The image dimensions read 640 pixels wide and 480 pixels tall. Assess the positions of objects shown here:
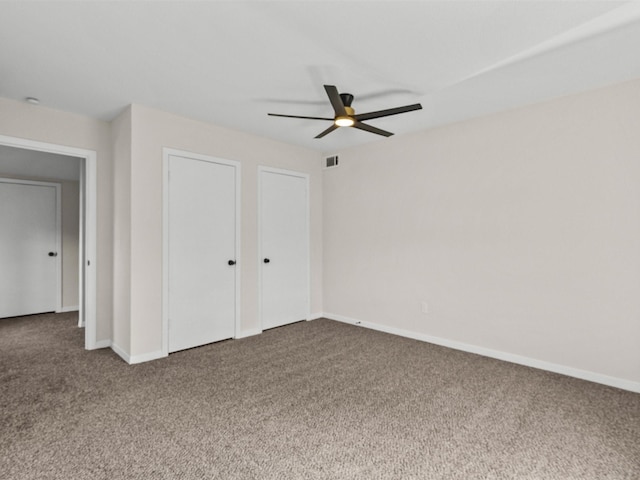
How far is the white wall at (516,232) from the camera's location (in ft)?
9.36

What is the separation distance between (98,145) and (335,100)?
2.72 meters

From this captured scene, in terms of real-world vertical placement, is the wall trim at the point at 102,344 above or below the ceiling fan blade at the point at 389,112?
below

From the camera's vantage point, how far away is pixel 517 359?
11.1ft

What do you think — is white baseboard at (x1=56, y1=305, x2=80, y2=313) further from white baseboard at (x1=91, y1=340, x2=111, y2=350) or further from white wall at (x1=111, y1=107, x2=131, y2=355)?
white wall at (x1=111, y1=107, x2=131, y2=355)

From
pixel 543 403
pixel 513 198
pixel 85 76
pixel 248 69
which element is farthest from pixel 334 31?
pixel 543 403

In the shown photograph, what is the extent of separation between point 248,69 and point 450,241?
2650 millimetres

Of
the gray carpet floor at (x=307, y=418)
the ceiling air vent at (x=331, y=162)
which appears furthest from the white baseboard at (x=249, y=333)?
the ceiling air vent at (x=331, y=162)

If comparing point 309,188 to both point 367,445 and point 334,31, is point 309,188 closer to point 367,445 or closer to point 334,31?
point 334,31

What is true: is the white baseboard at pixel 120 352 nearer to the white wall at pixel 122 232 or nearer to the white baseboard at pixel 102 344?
the white wall at pixel 122 232

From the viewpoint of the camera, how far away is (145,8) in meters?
1.97

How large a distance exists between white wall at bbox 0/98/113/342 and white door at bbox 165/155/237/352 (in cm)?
77

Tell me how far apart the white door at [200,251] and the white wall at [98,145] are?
0.77 meters

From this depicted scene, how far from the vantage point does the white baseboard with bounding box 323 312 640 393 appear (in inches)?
112

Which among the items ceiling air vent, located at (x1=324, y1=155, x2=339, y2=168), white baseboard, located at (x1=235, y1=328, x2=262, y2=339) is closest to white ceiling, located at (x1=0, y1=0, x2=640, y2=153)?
ceiling air vent, located at (x1=324, y1=155, x2=339, y2=168)
